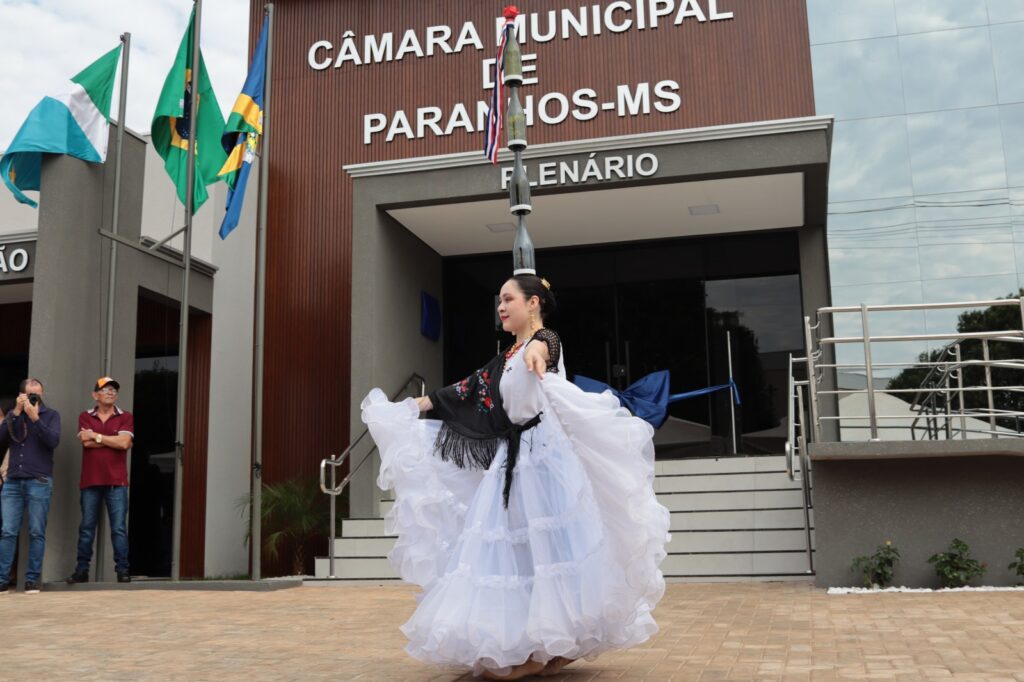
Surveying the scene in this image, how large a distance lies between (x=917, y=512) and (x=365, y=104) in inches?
349

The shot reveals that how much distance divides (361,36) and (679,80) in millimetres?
4466

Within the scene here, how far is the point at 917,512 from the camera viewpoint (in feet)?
24.2

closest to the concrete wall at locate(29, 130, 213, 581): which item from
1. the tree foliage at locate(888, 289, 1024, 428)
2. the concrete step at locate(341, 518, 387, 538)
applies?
the concrete step at locate(341, 518, 387, 538)

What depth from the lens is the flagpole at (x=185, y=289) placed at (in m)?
8.75

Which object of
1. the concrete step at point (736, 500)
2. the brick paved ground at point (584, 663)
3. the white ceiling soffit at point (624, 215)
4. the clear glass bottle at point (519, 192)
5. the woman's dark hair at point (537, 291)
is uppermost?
the white ceiling soffit at point (624, 215)

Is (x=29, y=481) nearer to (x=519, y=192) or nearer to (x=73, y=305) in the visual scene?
(x=73, y=305)

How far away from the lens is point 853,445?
23.8ft

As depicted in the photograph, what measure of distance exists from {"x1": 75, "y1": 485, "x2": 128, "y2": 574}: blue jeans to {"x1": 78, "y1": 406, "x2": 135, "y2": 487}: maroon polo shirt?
0.08 metres

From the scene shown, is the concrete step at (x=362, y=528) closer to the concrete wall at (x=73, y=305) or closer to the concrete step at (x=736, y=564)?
the concrete step at (x=736, y=564)

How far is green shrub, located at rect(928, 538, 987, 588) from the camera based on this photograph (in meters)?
7.04

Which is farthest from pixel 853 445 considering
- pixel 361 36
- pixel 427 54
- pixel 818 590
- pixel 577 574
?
pixel 361 36

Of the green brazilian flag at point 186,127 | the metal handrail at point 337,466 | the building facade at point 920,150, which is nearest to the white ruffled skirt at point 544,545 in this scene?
the metal handrail at point 337,466

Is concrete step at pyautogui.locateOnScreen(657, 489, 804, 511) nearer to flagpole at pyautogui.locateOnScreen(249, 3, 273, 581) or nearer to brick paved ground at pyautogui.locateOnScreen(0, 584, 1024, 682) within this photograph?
brick paved ground at pyautogui.locateOnScreen(0, 584, 1024, 682)

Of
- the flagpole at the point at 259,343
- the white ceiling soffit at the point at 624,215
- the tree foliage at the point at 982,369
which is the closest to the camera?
the flagpole at the point at 259,343
